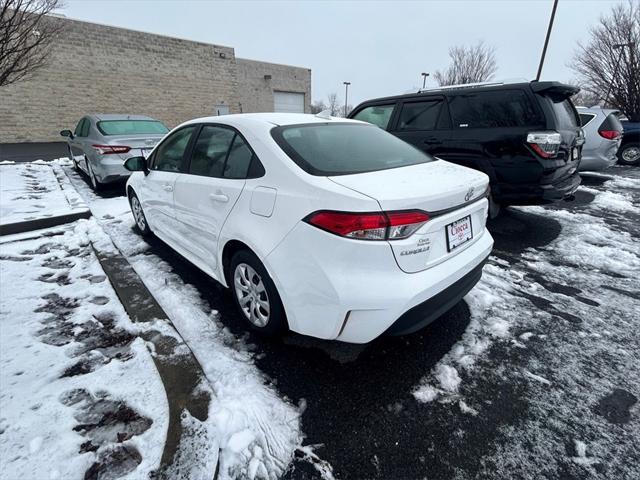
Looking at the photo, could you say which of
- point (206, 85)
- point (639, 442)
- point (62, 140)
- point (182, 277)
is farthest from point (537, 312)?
point (206, 85)

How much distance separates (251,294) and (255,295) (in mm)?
56

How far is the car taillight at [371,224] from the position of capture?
67.9 inches

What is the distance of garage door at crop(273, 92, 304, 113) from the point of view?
28.5m

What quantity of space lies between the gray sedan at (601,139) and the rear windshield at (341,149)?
283 inches

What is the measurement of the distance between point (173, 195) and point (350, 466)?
2798 millimetres

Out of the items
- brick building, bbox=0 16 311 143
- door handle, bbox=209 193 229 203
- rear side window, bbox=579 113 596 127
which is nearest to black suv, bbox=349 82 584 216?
door handle, bbox=209 193 229 203

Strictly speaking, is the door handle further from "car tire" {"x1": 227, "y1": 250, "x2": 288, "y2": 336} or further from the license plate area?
the license plate area

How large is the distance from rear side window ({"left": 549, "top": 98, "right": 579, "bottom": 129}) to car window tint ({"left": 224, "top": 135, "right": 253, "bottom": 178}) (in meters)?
3.74

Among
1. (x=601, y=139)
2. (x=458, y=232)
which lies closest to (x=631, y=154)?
(x=601, y=139)

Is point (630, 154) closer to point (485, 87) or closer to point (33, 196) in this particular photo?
point (485, 87)

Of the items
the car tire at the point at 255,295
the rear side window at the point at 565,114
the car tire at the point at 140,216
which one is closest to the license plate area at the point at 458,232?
the car tire at the point at 255,295

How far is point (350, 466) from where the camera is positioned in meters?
1.62

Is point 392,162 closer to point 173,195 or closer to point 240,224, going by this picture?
point 240,224

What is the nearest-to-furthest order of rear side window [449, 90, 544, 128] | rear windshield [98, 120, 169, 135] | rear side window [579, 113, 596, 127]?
rear side window [449, 90, 544, 128], rear windshield [98, 120, 169, 135], rear side window [579, 113, 596, 127]
